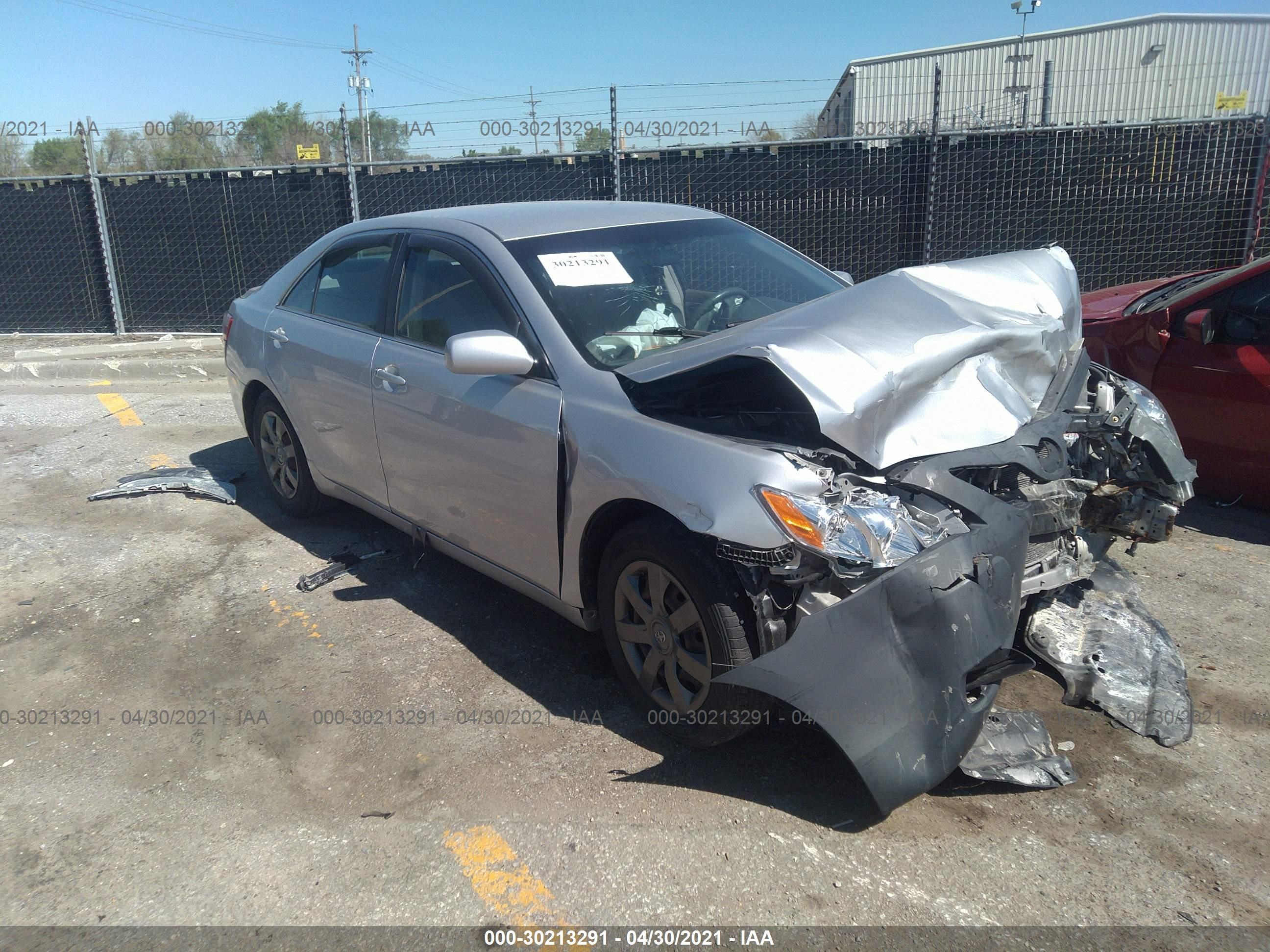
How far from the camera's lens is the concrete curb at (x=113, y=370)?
9922 millimetres

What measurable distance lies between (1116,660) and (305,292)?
14.2 ft

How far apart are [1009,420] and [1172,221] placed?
8196 millimetres

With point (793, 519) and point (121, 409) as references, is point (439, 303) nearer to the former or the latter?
point (793, 519)

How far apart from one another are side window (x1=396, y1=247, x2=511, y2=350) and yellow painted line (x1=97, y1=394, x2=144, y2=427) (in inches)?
196

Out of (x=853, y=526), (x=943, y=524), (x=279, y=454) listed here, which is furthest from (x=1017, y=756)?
(x=279, y=454)

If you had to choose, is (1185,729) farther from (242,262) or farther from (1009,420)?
(242,262)

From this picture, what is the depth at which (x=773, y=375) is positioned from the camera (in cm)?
299

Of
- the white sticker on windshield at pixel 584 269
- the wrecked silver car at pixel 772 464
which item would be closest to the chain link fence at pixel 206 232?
the wrecked silver car at pixel 772 464

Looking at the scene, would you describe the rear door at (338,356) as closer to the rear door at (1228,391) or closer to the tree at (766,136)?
the rear door at (1228,391)

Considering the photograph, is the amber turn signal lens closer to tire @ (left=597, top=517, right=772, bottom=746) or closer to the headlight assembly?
the headlight assembly

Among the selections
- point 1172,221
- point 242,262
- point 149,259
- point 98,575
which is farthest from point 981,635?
point 149,259

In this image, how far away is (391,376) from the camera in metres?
4.07

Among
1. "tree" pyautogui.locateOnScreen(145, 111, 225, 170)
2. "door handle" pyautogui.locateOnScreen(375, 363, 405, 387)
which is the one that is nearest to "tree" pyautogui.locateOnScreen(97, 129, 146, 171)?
"tree" pyautogui.locateOnScreen(145, 111, 225, 170)

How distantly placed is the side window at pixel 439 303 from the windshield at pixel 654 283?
25 cm
